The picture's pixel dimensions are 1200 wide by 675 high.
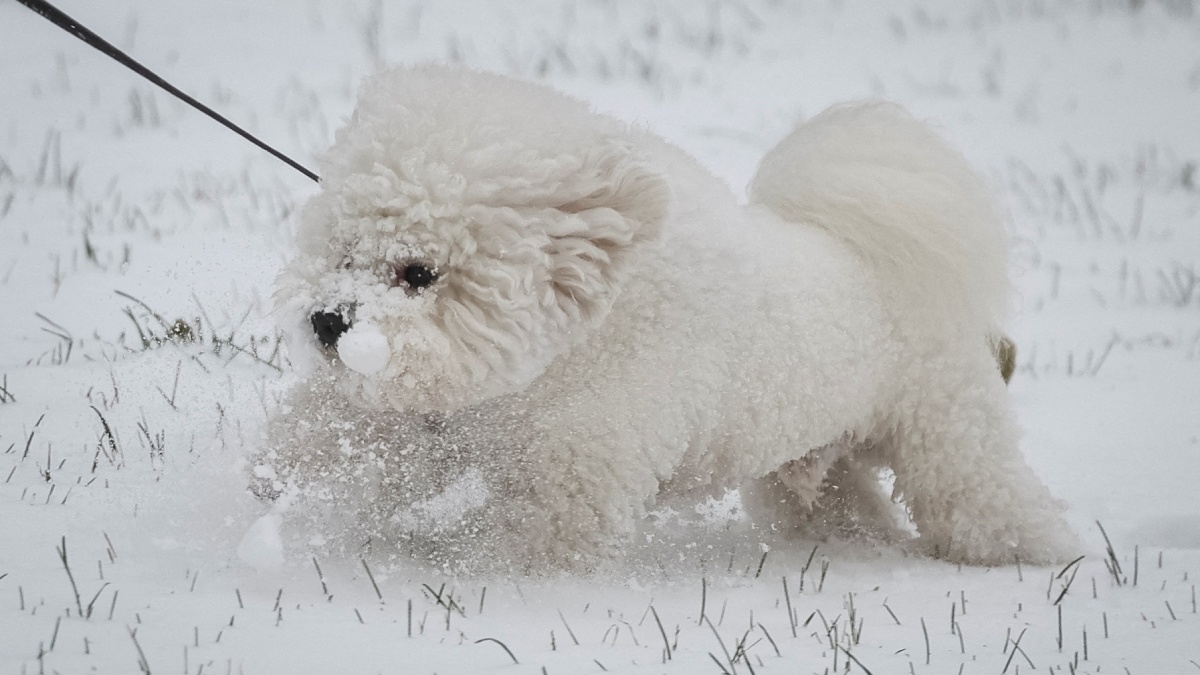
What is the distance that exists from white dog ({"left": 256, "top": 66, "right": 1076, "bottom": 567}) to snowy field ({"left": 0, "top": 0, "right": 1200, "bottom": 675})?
0.68ft

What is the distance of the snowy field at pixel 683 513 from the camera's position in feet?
7.86

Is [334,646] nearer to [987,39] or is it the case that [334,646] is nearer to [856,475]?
[856,475]

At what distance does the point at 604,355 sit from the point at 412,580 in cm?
74

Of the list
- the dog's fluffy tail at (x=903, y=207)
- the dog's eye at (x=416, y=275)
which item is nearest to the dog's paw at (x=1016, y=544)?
the dog's fluffy tail at (x=903, y=207)

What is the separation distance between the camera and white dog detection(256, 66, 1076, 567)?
2.60 m

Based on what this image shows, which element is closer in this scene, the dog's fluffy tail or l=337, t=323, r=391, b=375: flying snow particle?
l=337, t=323, r=391, b=375: flying snow particle

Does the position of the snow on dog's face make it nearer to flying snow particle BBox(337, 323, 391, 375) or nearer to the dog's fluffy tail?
flying snow particle BBox(337, 323, 391, 375)

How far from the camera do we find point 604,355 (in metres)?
2.87

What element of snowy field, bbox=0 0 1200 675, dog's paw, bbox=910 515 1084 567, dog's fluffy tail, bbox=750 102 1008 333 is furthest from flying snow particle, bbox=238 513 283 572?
dog's paw, bbox=910 515 1084 567

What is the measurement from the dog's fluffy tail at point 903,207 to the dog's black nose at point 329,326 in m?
1.64

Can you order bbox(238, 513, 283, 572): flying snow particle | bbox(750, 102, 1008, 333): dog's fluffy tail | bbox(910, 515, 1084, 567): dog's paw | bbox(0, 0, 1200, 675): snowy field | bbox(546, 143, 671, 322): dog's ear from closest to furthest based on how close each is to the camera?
bbox(0, 0, 1200, 675): snowy field < bbox(238, 513, 283, 572): flying snow particle < bbox(546, 143, 671, 322): dog's ear < bbox(750, 102, 1008, 333): dog's fluffy tail < bbox(910, 515, 1084, 567): dog's paw

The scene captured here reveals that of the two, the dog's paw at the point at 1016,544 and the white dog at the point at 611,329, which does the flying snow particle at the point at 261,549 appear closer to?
the white dog at the point at 611,329

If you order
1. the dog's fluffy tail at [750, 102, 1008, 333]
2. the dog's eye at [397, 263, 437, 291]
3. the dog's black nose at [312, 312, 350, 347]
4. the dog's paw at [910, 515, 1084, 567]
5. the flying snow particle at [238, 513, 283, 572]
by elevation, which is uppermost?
the dog's fluffy tail at [750, 102, 1008, 333]

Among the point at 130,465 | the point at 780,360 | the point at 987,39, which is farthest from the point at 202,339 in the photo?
the point at 987,39
